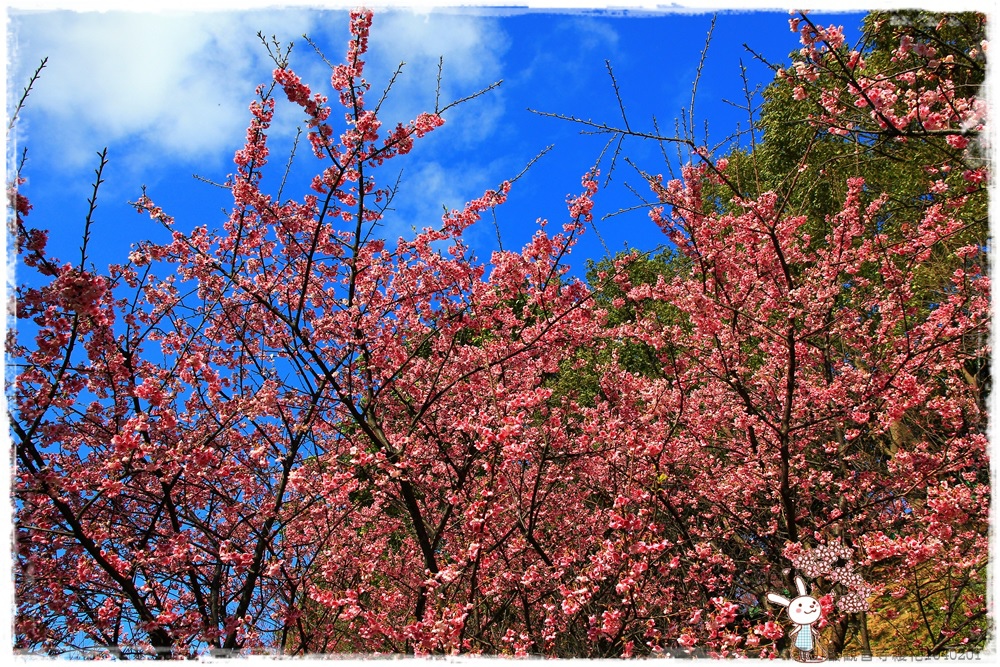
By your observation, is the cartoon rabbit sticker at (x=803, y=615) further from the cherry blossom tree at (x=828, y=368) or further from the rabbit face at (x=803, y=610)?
the cherry blossom tree at (x=828, y=368)

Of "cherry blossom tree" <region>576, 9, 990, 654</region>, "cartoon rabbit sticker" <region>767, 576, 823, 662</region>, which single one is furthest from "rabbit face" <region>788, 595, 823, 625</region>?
"cherry blossom tree" <region>576, 9, 990, 654</region>

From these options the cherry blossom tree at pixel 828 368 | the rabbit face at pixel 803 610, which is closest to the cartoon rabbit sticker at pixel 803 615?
the rabbit face at pixel 803 610

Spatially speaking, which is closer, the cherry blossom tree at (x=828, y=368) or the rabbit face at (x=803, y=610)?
the rabbit face at (x=803, y=610)

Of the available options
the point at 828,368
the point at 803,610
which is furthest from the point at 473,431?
the point at 828,368

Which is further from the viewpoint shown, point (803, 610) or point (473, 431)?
point (473, 431)

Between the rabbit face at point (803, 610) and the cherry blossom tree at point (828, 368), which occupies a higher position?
the cherry blossom tree at point (828, 368)

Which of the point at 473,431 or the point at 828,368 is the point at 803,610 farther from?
the point at 828,368

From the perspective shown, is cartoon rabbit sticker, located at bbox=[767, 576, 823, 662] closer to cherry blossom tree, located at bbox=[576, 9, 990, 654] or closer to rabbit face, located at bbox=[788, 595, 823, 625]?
rabbit face, located at bbox=[788, 595, 823, 625]

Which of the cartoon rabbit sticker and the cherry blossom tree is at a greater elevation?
the cherry blossom tree

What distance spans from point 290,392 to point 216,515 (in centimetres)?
120

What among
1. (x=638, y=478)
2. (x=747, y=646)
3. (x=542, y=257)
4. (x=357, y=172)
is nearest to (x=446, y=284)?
(x=542, y=257)

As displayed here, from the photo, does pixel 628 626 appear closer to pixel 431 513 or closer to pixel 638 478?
pixel 638 478

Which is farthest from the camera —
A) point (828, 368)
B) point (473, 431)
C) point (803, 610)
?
point (828, 368)

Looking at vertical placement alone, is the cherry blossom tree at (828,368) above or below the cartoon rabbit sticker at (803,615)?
above
